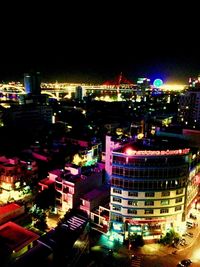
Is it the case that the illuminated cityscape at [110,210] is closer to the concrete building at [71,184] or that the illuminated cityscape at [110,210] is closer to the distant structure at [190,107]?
the concrete building at [71,184]

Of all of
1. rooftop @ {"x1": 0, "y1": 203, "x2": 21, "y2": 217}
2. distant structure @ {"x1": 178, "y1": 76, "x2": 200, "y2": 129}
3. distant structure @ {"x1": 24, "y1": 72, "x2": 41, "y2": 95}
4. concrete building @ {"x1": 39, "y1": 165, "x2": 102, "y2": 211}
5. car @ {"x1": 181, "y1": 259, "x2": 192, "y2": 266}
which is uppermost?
distant structure @ {"x1": 24, "y1": 72, "x2": 41, "y2": 95}

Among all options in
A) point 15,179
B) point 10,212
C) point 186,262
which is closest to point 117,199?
point 186,262

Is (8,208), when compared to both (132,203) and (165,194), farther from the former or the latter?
(165,194)

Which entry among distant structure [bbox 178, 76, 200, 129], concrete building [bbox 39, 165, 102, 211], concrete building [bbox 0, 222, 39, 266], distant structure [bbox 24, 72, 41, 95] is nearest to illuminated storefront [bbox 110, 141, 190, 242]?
concrete building [bbox 39, 165, 102, 211]

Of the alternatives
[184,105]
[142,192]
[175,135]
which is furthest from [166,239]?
[184,105]

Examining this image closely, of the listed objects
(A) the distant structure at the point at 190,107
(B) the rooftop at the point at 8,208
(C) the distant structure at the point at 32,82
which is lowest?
(B) the rooftop at the point at 8,208

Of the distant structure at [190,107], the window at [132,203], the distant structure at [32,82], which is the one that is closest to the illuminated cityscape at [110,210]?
the window at [132,203]

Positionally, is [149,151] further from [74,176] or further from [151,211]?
[74,176]

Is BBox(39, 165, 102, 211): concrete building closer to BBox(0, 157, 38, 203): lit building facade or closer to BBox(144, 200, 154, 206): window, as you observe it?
BBox(0, 157, 38, 203): lit building facade
